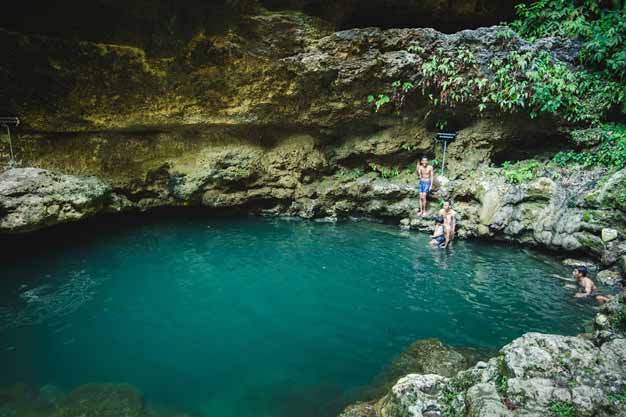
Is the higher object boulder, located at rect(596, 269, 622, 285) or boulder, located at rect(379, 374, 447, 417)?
boulder, located at rect(379, 374, 447, 417)

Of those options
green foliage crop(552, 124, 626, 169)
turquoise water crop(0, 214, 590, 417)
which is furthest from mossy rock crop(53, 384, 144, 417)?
green foliage crop(552, 124, 626, 169)

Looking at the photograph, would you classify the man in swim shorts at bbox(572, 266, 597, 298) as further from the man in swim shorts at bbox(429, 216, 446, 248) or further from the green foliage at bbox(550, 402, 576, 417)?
the green foliage at bbox(550, 402, 576, 417)

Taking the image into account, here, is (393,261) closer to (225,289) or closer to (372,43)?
(225,289)

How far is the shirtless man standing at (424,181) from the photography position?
39.6ft

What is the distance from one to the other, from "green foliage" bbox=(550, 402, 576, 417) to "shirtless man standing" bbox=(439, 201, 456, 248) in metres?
7.62

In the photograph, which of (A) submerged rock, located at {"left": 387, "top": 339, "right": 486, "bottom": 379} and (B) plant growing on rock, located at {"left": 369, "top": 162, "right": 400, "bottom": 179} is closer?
(A) submerged rock, located at {"left": 387, "top": 339, "right": 486, "bottom": 379}

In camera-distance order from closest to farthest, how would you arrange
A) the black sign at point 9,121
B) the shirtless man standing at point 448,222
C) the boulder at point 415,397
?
1. the boulder at point 415,397
2. the black sign at point 9,121
3. the shirtless man standing at point 448,222

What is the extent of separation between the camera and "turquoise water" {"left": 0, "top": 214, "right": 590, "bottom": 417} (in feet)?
17.6

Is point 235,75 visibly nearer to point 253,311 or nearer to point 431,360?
point 253,311

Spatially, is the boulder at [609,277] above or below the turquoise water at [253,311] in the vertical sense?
above

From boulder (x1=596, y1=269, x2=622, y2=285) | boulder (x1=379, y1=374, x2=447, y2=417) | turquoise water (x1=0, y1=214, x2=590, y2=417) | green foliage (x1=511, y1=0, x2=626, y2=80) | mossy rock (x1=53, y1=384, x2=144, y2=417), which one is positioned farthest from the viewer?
green foliage (x1=511, y1=0, x2=626, y2=80)

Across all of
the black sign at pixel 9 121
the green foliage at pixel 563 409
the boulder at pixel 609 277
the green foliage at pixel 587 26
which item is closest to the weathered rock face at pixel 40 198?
the black sign at pixel 9 121

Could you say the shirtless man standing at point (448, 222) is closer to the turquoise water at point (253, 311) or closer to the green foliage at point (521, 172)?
the turquoise water at point (253, 311)

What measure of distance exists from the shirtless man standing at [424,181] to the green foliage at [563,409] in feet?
30.4
